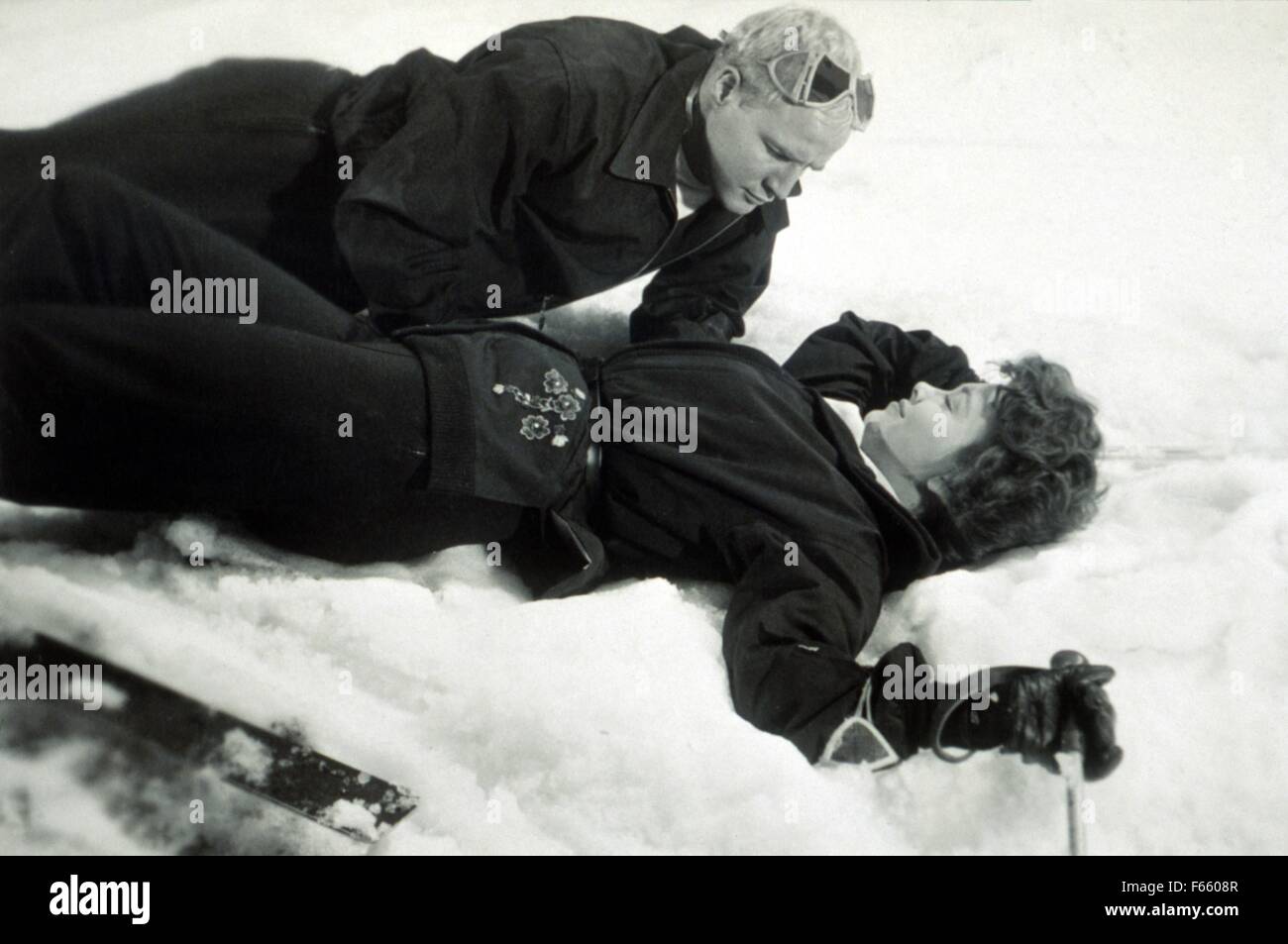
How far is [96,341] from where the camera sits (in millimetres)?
622

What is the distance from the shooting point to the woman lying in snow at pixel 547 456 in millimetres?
632

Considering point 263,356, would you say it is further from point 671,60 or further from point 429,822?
point 671,60

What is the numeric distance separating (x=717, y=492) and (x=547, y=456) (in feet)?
0.42

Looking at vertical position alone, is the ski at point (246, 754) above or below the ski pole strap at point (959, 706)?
below

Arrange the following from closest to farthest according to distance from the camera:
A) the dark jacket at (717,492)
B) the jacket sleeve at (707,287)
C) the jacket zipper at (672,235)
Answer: the dark jacket at (717,492) → the jacket zipper at (672,235) → the jacket sleeve at (707,287)

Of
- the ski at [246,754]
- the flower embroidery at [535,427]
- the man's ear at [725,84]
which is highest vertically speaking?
the man's ear at [725,84]

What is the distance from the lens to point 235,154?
885 mm

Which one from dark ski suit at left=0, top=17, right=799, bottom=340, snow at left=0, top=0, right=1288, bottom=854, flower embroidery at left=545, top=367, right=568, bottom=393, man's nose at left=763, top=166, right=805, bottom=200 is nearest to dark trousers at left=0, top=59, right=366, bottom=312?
dark ski suit at left=0, top=17, right=799, bottom=340

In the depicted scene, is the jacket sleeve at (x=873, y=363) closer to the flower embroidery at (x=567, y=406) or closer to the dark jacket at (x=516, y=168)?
the dark jacket at (x=516, y=168)

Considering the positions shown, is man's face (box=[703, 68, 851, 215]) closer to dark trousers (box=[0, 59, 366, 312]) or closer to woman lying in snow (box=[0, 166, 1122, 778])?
woman lying in snow (box=[0, 166, 1122, 778])

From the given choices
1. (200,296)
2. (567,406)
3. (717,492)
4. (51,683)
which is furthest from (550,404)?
(51,683)

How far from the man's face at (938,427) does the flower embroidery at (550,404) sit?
0.88 feet
